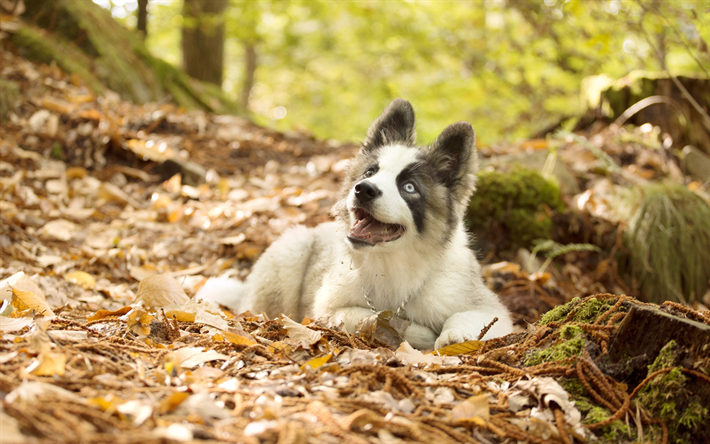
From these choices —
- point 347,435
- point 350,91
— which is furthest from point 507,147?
point 350,91

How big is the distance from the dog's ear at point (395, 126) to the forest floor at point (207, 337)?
1594mm

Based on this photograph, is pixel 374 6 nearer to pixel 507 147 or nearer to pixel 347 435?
pixel 507 147

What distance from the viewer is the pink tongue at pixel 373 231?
3.79 meters

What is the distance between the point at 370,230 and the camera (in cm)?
386

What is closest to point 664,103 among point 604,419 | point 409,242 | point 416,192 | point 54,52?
point 416,192

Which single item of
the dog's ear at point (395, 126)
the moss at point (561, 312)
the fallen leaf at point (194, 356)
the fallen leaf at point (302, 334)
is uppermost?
the dog's ear at point (395, 126)

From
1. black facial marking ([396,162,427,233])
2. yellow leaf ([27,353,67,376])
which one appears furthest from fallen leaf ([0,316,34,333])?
black facial marking ([396,162,427,233])

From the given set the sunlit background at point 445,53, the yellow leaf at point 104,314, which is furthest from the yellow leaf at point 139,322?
the sunlit background at point 445,53

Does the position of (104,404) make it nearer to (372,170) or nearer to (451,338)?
(451,338)

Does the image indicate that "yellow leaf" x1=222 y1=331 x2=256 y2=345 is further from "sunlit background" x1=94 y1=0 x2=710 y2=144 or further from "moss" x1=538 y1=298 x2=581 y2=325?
"sunlit background" x1=94 y1=0 x2=710 y2=144

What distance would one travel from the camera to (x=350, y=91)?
21609 millimetres

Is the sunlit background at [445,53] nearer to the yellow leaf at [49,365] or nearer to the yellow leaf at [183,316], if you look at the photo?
the yellow leaf at [183,316]

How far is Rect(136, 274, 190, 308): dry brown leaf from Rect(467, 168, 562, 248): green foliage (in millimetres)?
3776

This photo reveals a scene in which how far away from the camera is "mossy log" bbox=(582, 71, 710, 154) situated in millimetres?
9141
